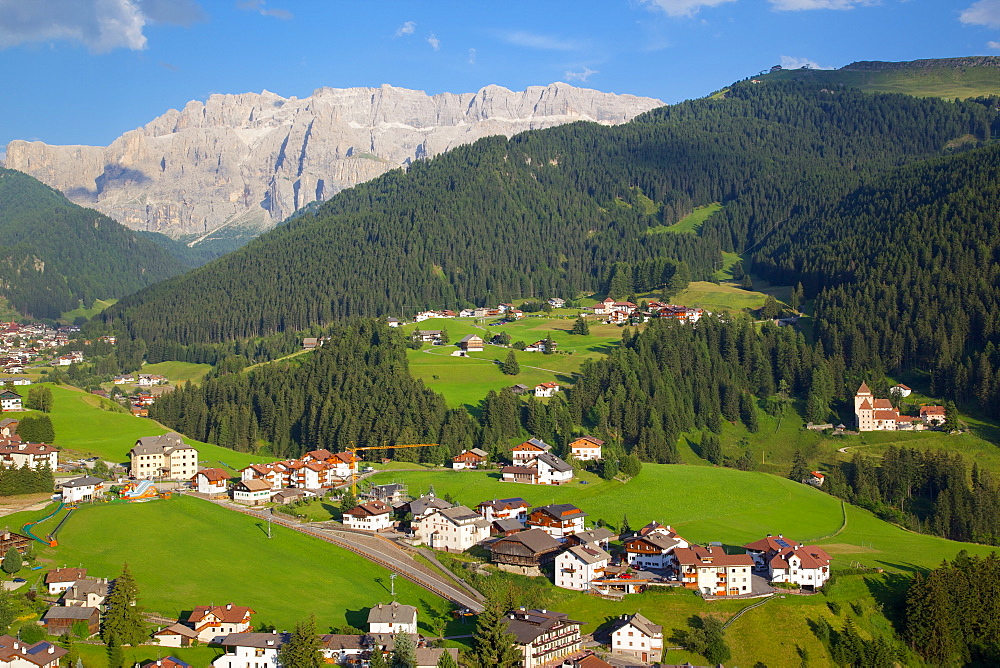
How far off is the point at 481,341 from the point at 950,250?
72.0 metres

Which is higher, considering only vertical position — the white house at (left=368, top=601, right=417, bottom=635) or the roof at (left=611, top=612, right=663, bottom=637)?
the white house at (left=368, top=601, right=417, bottom=635)

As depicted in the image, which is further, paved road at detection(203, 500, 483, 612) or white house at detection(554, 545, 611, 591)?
white house at detection(554, 545, 611, 591)

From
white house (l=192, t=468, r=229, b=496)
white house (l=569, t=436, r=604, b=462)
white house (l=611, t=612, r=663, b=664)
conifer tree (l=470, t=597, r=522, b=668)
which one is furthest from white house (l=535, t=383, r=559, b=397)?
conifer tree (l=470, t=597, r=522, b=668)

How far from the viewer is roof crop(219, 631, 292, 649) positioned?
59844mm

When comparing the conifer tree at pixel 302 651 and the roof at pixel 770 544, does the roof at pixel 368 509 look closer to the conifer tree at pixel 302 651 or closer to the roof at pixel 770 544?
the conifer tree at pixel 302 651

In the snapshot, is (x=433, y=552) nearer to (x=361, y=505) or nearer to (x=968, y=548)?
(x=361, y=505)

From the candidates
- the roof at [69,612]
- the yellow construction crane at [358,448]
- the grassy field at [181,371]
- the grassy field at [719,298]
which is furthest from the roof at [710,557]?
the grassy field at [181,371]

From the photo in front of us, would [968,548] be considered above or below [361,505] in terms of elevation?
below

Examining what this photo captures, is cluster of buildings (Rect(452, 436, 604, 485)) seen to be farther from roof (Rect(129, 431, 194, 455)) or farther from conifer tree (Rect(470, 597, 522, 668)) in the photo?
conifer tree (Rect(470, 597, 522, 668))

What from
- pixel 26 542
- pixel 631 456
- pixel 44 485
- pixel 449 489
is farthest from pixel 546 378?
pixel 26 542

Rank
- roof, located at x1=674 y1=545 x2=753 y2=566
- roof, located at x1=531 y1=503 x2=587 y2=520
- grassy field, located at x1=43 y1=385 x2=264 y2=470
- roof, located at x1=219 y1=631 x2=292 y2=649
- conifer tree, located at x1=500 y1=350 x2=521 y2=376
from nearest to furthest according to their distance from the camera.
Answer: roof, located at x1=219 y1=631 x2=292 y2=649, roof, located at x1=674 y1=545 x2=753 y2=566, roof, located at x1=531 y1=503 x2=587 y2=520, grassy field, located at x1=43 y1=385 x2=264 y2=470, conifer tree, located at x1=500 y1=350 x2=521 y2=376

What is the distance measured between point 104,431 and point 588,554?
72373mm

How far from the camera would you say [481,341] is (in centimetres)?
16362

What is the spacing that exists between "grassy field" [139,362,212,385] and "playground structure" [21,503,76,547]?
92.8 metres
